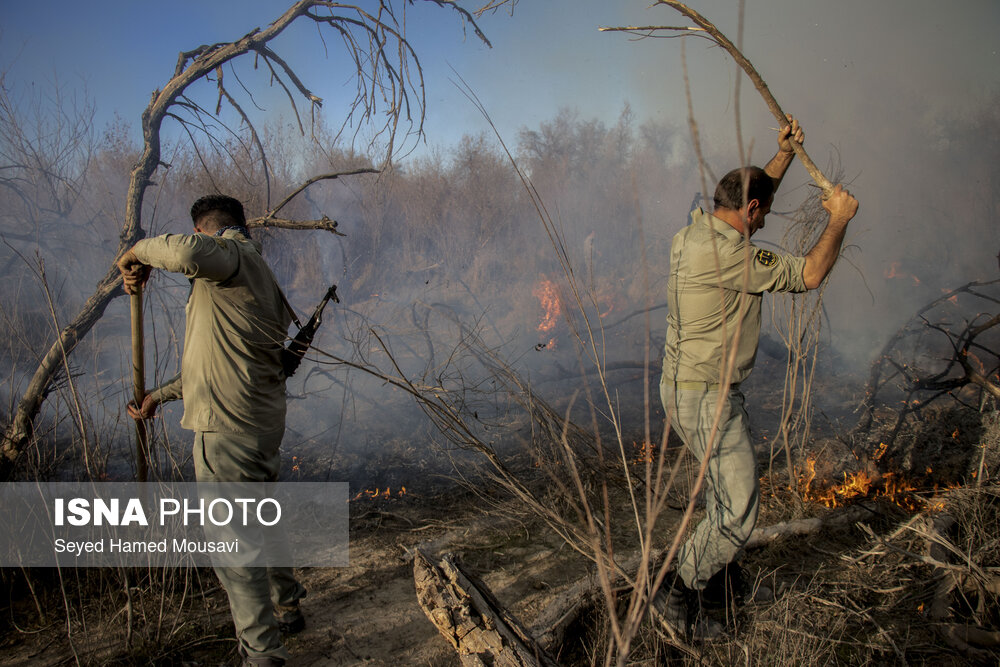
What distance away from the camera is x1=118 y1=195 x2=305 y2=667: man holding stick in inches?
85.7

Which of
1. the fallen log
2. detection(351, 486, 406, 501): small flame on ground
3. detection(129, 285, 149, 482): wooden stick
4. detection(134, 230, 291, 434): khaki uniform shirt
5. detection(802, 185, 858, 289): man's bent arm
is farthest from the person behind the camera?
detection(351, 486, 406, 501): small flame on ground

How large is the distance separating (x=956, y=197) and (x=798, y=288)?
10767mm

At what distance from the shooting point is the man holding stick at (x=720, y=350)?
213 cm

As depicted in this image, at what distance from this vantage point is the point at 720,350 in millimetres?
2260

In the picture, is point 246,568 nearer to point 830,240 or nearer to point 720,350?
point 720,350

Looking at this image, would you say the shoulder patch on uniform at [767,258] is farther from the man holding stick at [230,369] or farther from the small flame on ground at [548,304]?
the small flame on ground at [548,304]

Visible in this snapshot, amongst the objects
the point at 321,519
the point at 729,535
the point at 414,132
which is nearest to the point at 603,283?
the point at 414,132

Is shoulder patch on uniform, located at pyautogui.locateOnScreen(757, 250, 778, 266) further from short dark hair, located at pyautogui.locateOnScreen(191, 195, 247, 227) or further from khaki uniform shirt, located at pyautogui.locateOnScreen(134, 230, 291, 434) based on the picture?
short dark hair, located at pyautogui.locateOnScreen(191, 195, 247, 227)

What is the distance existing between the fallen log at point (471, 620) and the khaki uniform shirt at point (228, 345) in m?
1.07

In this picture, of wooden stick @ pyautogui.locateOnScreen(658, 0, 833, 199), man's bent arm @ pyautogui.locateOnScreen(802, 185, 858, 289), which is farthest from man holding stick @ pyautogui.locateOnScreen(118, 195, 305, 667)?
man's bent arm @ pyautogui.locateOnScreen(802, 185, 858, 289)

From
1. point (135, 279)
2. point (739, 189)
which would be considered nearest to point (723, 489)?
point (739, 189)

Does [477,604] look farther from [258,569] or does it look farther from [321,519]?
[321,519]

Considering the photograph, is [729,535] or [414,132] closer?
[729,535]

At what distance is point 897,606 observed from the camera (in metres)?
2.34
